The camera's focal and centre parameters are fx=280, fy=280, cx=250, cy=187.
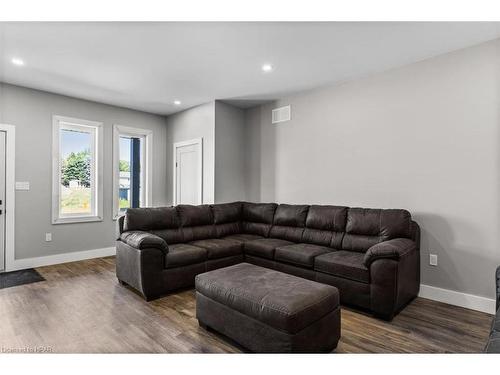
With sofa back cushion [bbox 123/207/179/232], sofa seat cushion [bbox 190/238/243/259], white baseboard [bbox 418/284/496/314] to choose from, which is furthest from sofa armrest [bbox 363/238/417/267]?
sofa back cushion [bbox 123/207/179/232]

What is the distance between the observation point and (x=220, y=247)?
362 cm

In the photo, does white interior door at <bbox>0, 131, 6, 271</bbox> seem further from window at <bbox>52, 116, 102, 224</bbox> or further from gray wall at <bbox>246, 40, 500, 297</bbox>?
gray wall at <bbox>246, 40, 500, 297</bbox>

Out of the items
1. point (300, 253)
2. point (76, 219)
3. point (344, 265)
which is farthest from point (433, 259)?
point (76, 219)

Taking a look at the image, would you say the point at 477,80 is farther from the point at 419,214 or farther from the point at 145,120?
the point at 145,120

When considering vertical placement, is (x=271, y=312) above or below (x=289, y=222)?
below

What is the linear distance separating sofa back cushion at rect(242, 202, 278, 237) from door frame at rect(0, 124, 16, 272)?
10.9 feet

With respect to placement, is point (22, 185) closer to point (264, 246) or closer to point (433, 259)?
point (264, 246)

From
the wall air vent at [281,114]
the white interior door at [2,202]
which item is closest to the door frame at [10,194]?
the white interior door at [2,202]

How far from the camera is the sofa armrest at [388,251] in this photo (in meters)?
2.51

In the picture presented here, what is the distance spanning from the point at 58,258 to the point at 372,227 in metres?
4.59

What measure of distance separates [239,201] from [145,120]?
2.47m

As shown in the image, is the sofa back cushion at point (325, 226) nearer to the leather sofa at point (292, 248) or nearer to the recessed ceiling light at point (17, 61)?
the leather sofa at point (292, 248)

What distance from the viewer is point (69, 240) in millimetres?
4516

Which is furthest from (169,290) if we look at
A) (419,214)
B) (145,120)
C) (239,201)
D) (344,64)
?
(145,120)
